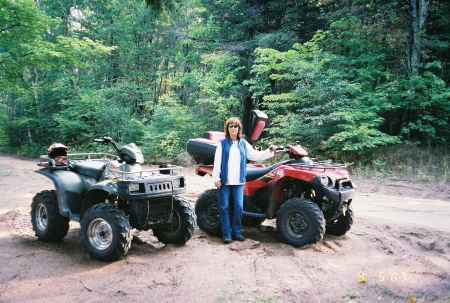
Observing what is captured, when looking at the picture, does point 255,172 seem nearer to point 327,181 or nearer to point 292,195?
point 292,195

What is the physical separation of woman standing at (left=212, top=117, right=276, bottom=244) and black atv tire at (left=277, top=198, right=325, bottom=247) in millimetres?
629

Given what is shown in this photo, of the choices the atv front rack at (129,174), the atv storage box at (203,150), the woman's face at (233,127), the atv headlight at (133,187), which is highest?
the woman's face at (233,127)

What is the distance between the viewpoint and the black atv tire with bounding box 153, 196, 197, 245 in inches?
182

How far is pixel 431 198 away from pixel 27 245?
833 cm

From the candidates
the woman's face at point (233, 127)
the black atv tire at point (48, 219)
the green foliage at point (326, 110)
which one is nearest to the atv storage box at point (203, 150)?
the woman's face at point (233, 127)

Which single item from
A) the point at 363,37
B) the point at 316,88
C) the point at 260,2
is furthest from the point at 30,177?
the point at 363,37

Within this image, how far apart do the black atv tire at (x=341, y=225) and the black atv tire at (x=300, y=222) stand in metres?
0.80

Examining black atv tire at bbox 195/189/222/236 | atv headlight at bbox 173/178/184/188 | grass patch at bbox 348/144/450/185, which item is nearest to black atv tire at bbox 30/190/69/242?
atv headlight at bbox 173/178/184/188

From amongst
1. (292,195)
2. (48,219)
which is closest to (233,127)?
(292,195)

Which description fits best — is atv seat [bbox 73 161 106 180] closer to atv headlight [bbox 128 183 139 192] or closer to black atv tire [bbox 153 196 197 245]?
atv headlight [bbox 128 183 139 192]

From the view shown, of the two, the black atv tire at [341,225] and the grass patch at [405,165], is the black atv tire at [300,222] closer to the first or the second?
the black atv tire at [341,225]

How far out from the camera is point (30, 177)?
1116 centimetres

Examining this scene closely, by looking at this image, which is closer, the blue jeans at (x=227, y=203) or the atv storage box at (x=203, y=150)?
the blue jeans at (x=227, y=203)

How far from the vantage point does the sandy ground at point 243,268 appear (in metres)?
3.21
